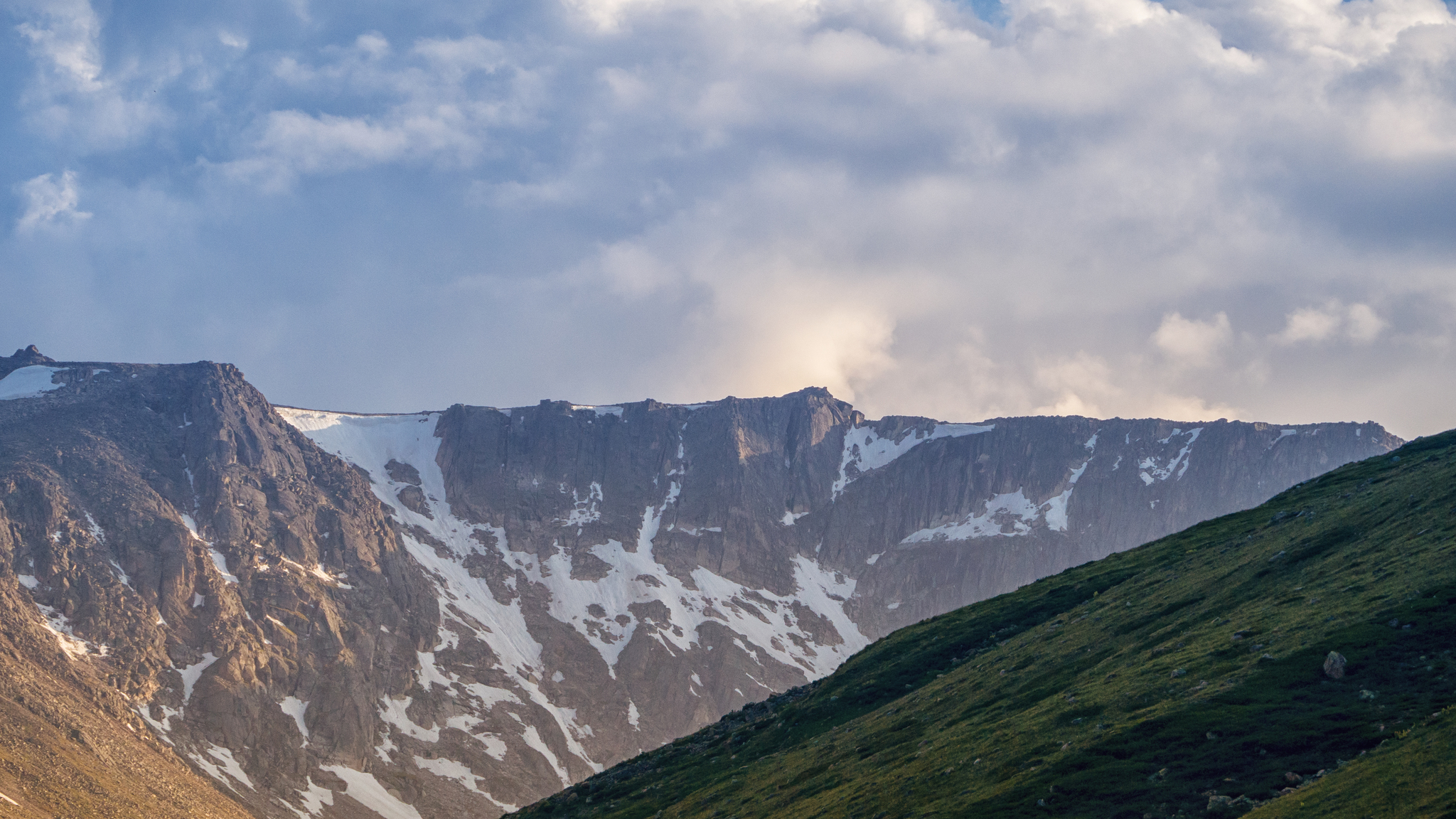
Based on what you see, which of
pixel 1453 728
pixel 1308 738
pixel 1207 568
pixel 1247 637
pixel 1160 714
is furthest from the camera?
pixel 1207 568

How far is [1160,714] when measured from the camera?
178 ft

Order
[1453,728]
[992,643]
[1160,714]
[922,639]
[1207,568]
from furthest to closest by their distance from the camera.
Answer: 1. [922,639]
2. [992,643]
3. [1207,568]
4. [1160,714]
5. [1453,728]

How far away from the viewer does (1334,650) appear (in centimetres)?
5425

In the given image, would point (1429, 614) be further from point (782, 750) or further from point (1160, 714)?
point (782, 750)

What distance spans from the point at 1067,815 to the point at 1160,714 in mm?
9371

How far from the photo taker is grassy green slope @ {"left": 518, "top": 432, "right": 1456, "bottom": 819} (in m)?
46.7

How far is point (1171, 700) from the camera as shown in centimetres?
5631

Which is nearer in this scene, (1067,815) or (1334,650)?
(1067,815)

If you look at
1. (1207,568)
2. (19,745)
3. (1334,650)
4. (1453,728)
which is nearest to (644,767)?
(1207,568)

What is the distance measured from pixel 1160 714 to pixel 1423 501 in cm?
3661

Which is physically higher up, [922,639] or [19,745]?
[19,745]

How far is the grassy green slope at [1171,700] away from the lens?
153 ft

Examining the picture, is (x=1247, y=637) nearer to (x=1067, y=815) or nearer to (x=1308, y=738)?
(x=1308, y=738)

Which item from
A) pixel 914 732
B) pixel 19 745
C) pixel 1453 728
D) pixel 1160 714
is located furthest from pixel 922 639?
pixel 19 745
